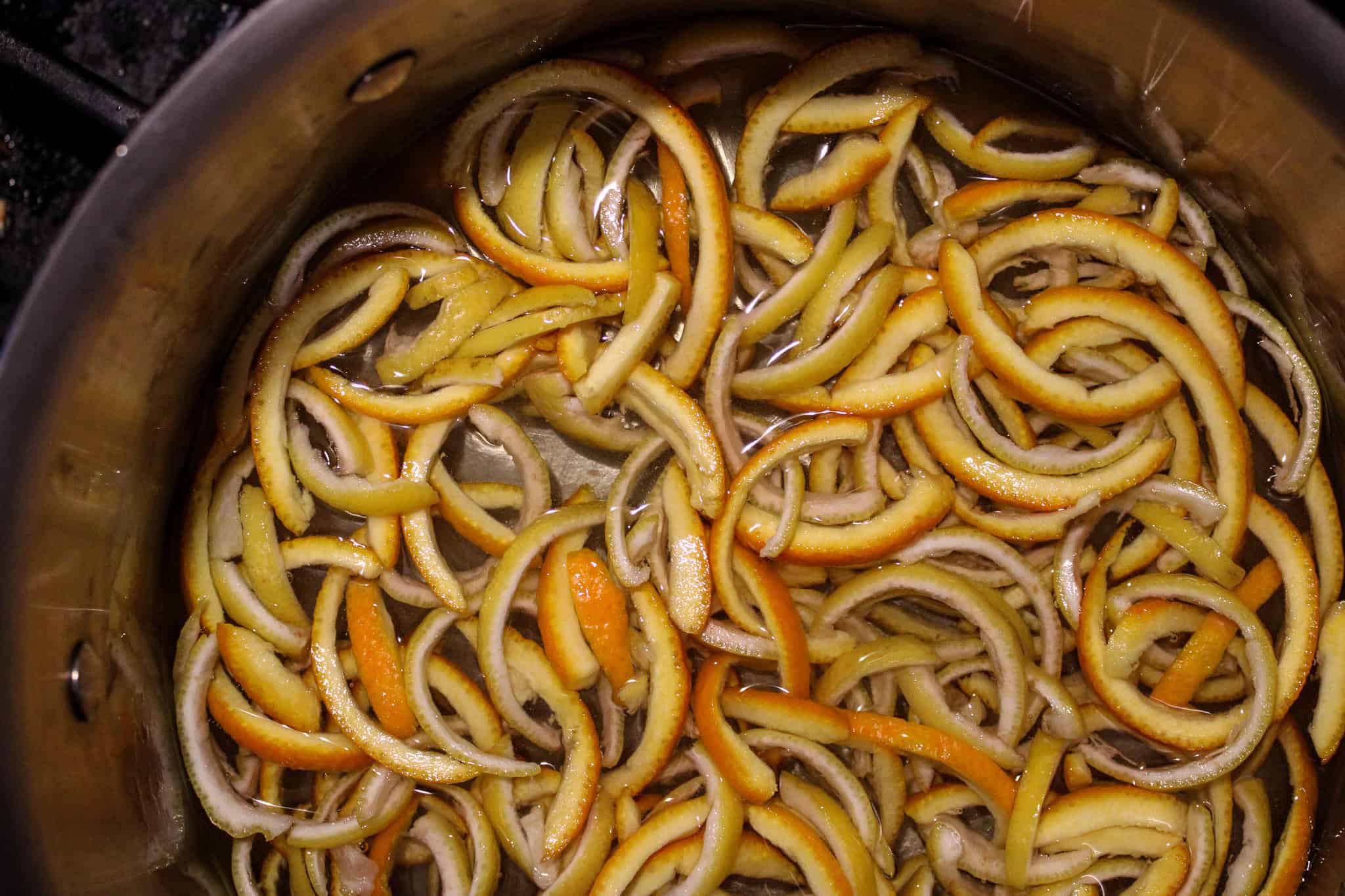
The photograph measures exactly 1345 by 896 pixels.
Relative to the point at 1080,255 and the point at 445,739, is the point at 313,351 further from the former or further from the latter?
the point at 1080,255

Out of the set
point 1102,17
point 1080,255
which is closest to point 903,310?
point 1080,255

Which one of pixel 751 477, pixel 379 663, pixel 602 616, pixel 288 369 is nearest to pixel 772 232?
pixel 751 477

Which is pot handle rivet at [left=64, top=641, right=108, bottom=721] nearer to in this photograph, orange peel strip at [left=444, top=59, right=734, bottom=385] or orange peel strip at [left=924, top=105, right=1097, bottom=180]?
orange peel strip at [left=444, top=59, right=734, bottom=385]

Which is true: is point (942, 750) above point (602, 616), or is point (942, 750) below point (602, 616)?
below

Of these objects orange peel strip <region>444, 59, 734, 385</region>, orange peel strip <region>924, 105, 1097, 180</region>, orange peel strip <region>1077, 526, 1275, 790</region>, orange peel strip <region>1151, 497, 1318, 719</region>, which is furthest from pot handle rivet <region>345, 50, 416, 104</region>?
orange peel strip <region>1151, 497, 1318, 719</region>

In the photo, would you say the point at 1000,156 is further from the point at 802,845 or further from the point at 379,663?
the point at 379,663

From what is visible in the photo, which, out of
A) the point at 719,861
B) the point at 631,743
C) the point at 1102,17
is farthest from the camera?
the point at 631,743
